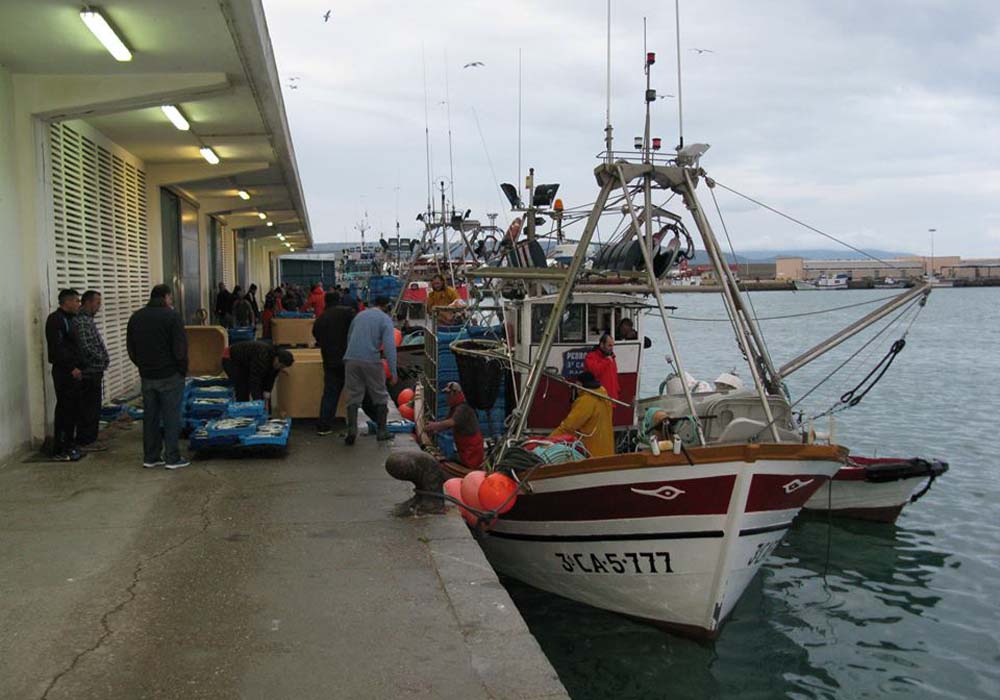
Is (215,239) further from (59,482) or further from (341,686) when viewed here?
(341,686)

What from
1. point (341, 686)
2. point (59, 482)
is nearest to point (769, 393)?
point (341, 686)

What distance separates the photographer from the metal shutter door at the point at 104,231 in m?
10.5

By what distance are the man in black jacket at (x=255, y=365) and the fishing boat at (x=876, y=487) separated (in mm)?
7432

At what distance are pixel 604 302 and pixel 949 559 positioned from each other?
582cm

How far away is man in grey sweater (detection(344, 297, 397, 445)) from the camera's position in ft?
33.5

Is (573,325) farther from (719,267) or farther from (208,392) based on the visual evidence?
(208,392)

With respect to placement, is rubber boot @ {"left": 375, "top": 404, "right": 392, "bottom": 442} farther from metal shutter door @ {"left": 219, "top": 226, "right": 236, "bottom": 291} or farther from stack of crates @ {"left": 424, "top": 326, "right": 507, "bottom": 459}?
metal shutter door @ {"left": 219, "top": 226, "right": 236, "bottom": 291}

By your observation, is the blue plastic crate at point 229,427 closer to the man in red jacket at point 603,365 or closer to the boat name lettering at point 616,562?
the boat name lettering at point 616,562

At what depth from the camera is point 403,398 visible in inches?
480

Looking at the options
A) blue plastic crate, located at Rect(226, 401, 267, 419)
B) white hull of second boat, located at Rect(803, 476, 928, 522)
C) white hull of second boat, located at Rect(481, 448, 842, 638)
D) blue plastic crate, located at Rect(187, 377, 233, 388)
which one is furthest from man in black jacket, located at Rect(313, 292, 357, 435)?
white hull of second boat, located at Rect(803, 476, 928, 522)

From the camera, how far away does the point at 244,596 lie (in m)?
5.45

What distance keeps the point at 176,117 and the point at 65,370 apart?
183 inches

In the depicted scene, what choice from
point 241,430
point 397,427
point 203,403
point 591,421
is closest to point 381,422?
point 397,427

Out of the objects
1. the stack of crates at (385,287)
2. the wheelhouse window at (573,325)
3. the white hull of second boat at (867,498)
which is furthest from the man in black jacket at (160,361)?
the stack of crates at (385,287)
